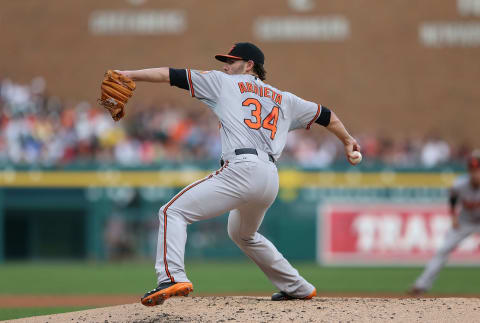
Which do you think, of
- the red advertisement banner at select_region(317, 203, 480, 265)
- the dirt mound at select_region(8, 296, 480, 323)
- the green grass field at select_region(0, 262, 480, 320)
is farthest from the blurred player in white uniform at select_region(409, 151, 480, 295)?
the red advertisement banner at select_region(317, 203, 480, 265)

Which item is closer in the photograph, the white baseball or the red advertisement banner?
the white baseball

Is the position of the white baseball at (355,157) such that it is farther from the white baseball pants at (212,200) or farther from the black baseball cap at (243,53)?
the black baseball cap at (243,53)

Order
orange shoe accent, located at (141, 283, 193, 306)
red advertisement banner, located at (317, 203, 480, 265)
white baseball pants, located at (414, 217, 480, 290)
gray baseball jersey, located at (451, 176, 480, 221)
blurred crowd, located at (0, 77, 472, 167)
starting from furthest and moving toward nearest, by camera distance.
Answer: blurred crowd, located at (0, 77, 472, 167), red advertisement banner, located at (317, 203, 480, 265), gray baseball jersey, located at (451, 176, 480, 221), white baseball pants, located at (414, 217, 480, 290), orange shoe accent, located at (141, 283, 193, 306)

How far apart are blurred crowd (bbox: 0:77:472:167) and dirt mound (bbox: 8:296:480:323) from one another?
8.61 meters

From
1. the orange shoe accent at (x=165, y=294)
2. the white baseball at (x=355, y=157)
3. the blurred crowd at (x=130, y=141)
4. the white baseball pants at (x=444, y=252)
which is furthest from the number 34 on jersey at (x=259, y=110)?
the blurred crowd at (x=130, y=141)

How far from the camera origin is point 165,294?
5.18m

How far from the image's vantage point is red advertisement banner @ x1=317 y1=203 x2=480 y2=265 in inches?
549

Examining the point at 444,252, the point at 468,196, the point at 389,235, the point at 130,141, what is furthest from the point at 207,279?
the point at 130,141

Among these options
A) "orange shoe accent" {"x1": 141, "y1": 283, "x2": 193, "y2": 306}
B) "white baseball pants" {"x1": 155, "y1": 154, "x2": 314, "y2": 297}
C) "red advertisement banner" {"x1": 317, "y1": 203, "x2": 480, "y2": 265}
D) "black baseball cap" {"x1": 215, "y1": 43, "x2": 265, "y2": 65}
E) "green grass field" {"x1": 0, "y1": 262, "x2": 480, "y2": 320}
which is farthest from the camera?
"red advertisement banner" {"x1": 317, "y1": 203, "x2": 480, "y2": 265}

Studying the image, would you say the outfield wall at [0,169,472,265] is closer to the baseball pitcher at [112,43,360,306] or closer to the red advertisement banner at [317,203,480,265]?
the red advertisement banner at [317,203,480,265]

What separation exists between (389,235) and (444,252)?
14.8ft

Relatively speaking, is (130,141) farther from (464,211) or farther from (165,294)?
(165,294)

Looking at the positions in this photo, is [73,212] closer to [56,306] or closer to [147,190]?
[147,190]

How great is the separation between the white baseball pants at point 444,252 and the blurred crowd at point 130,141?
4.80m
